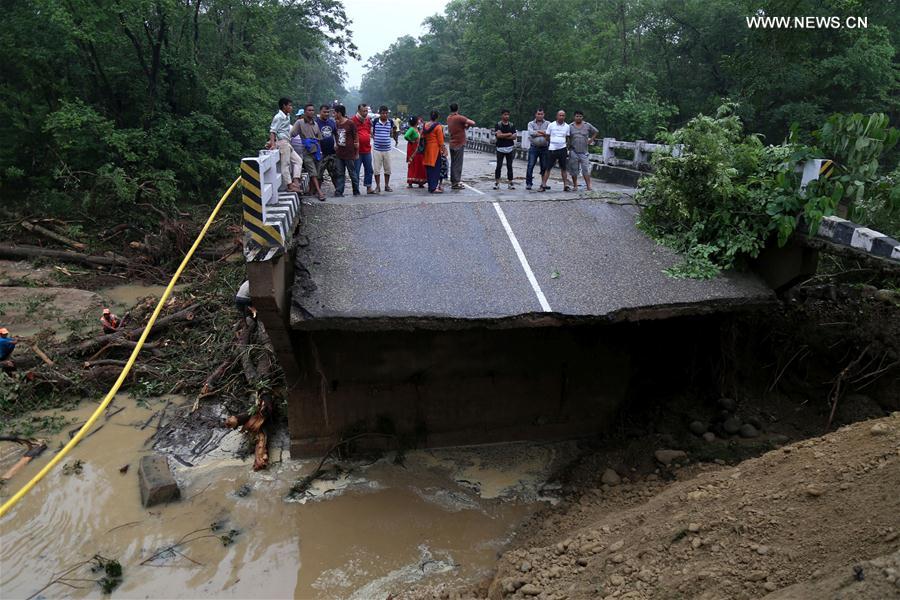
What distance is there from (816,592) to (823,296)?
266 inches

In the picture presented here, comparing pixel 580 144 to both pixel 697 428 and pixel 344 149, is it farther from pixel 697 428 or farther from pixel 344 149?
pixel 697 428

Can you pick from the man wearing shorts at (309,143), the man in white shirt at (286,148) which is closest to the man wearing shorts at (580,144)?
the man wearing shorts at (309,143)

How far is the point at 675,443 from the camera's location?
8.00 meters

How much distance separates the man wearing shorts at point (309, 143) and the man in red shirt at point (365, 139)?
2.49ft

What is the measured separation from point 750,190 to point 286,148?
6.30 meters

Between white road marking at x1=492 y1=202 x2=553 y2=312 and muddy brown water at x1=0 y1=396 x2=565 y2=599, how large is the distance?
101 inches

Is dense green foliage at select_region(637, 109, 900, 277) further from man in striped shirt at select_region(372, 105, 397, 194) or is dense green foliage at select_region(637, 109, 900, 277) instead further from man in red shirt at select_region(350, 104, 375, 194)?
man in red shirt at select_region(350, 104, 375, 194)

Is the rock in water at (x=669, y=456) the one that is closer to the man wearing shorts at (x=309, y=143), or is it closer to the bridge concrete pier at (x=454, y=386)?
the bridge concrete pier at (x=454, y=386)

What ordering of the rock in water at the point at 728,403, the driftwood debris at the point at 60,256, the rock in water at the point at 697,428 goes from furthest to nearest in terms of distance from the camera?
the driftwood debris at the point at 60,256 < the rock in water at the point at 728,403 < the rock in water at the point at 697,428

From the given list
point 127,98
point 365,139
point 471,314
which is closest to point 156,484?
point 471,314

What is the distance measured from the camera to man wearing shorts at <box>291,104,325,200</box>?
998cm

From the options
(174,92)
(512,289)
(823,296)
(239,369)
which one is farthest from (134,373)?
(174,92)

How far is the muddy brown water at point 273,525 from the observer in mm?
6602

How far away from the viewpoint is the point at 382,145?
36.3 ft
